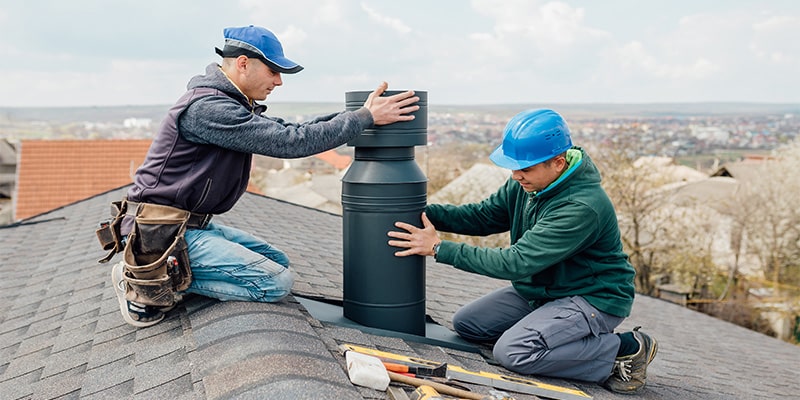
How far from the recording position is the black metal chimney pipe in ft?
10.1

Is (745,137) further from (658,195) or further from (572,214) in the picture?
(572,214)

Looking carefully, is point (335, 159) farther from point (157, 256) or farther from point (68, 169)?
point (157, 256)

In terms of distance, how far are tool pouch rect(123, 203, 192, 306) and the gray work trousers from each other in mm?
1618

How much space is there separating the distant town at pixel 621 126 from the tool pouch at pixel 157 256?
14090 mm

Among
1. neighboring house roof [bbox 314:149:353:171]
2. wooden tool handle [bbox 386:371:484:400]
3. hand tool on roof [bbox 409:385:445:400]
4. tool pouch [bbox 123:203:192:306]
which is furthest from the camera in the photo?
neighboring house roof [bbox 314:149:353:171]

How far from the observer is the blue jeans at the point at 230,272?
9.77ft

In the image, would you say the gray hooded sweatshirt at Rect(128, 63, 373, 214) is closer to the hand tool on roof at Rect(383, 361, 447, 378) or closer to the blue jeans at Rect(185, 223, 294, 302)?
the blue jeans at Rect(185, 223, 294, 302)

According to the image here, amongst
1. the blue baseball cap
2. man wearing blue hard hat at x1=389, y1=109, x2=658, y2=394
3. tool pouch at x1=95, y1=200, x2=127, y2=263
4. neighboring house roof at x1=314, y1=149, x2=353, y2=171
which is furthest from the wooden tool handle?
neighboring house roof at x1=314, y1=149, x2=353, y2=171

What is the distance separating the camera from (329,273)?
16.0ft

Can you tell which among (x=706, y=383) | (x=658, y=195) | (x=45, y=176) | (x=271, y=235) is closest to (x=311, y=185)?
(x=45, y=176)

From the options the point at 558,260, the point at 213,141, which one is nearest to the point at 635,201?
the point at 558,260

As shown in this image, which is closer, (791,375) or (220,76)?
(220,76)

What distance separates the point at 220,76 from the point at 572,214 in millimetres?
1785

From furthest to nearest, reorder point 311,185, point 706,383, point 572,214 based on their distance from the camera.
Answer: point 311,185 → point 706,383 → point 572,214
